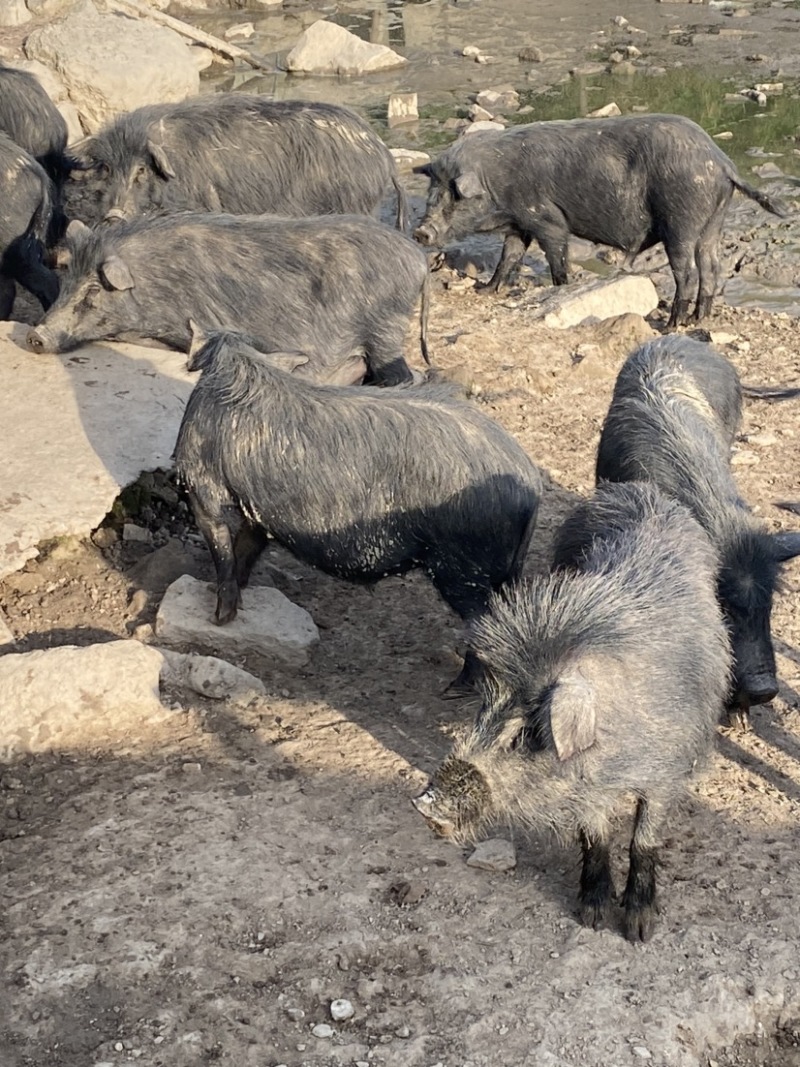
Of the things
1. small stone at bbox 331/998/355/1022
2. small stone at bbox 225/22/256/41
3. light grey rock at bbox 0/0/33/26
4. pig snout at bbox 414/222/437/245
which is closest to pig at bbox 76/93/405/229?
pig snout at bbox 414/222/437/245

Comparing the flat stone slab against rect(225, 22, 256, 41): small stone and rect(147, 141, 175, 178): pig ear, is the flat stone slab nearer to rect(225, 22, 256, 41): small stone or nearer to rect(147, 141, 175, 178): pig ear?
rect(147, 141, 175, 178): pig ear

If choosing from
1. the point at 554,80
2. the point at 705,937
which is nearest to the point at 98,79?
the point at 554,80

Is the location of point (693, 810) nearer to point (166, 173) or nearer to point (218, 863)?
point (218, 863)

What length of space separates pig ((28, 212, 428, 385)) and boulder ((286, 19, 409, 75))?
8765 mm

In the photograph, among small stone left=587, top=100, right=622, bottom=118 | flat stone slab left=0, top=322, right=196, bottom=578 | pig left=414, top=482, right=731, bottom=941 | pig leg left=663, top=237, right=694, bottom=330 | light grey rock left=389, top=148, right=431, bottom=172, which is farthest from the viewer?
Answer: small stone left=587, top=100, right=622, bottom=118

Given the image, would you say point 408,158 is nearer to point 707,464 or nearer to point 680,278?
point 680,278

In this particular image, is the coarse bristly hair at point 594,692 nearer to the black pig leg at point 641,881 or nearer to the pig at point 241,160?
the black pig leg at point 641,881

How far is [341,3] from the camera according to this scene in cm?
1747

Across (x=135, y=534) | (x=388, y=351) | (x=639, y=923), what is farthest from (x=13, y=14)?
(x=639, y=923)

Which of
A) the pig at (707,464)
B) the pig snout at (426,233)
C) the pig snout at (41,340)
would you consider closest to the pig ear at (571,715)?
the pig at (707,464)

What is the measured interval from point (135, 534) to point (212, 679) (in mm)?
1109

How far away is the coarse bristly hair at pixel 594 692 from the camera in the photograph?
3.51m

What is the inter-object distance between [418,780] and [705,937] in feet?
3.27

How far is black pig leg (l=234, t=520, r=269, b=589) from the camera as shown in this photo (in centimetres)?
508
